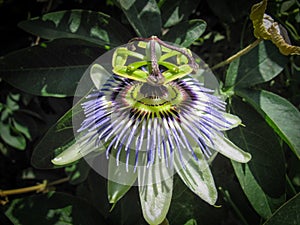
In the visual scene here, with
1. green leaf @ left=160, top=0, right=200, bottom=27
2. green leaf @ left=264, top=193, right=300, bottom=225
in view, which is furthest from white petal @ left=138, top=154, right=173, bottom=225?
green leaf @ left=160, top=0, right=200, bottom=27

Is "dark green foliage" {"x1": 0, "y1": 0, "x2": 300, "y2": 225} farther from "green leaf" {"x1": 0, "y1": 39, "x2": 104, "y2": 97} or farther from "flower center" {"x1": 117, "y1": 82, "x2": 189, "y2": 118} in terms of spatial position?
"flower center" {"x1": 117, "y1": 82, "x2": 189, "y2": 118}

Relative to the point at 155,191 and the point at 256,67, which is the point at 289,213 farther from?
the point at 256,67

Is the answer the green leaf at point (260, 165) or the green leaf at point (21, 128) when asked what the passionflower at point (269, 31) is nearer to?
the green leaf at point (260, 165)

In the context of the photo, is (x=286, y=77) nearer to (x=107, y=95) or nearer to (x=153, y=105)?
(x=153, y=105)

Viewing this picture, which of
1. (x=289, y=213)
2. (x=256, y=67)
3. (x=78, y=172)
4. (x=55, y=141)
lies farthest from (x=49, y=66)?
(x=289, y=213)

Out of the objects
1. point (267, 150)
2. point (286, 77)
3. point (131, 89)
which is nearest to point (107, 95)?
point (131, 89)

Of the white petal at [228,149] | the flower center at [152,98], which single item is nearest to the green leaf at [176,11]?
the flower center at [152,98]
